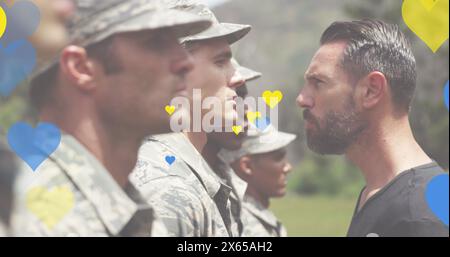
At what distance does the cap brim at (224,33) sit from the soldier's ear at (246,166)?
63.3 inches

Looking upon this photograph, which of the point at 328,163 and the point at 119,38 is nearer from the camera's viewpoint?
the point at 119,38

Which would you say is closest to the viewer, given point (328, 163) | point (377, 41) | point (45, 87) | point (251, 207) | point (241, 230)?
point (45, 87)

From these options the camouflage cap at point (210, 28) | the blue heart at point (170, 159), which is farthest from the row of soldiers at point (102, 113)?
the camouflage cap at point (210, 28)

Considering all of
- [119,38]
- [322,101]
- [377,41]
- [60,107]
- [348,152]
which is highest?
[119,38]

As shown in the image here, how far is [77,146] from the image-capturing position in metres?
1.89

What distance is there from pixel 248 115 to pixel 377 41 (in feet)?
2.23

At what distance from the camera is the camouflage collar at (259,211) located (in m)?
4.31

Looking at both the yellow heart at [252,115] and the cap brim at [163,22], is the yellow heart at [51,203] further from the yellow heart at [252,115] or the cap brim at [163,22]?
the yellow heart at [252,115]

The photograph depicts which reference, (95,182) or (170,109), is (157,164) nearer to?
(170,109)

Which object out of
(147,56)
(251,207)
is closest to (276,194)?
(251,207)

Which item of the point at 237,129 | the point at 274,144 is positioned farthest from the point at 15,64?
the point at 274,144

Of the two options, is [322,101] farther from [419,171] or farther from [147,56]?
[147,56]

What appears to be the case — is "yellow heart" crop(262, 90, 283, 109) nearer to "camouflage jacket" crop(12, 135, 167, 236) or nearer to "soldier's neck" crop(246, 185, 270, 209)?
"soldier's neck" crop(246, 185, 270, 209)

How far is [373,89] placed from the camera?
2.98 metres
